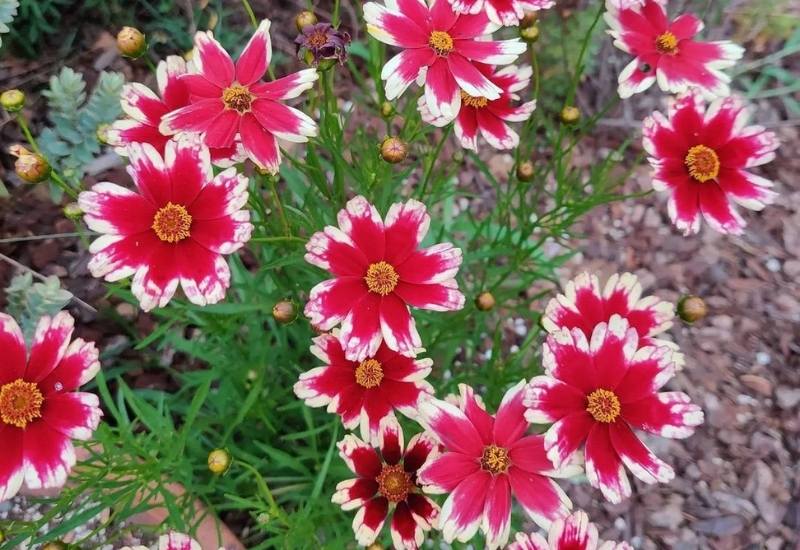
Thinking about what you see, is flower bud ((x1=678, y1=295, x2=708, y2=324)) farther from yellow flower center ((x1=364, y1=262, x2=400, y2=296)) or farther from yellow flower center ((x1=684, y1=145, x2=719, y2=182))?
yellow flower center ((x1=364, y1=262, x2=400, y2=296))

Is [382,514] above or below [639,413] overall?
below

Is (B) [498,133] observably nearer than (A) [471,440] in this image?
No

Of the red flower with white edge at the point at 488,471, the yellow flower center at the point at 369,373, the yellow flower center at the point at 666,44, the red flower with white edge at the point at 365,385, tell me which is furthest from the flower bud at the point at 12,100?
the yellow flower center at the point at 666,44

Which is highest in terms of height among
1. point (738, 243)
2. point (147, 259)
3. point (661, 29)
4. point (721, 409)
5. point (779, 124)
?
point (661, 29)

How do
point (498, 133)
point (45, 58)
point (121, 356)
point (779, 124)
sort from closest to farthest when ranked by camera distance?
A: point (498, 133), point (121, 356), point (45, 58), point (779, 124)

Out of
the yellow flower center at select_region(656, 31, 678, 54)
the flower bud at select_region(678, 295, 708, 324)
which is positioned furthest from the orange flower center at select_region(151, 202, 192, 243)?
the yellow flower center at select_region(656, 31, 678, 54)

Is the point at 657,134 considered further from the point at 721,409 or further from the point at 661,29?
the point at 721,409

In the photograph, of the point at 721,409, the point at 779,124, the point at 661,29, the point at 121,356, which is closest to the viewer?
the point at 661,29

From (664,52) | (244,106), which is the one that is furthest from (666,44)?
(244,106)

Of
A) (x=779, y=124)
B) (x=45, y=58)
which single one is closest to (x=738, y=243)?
(x=779, y=124)
